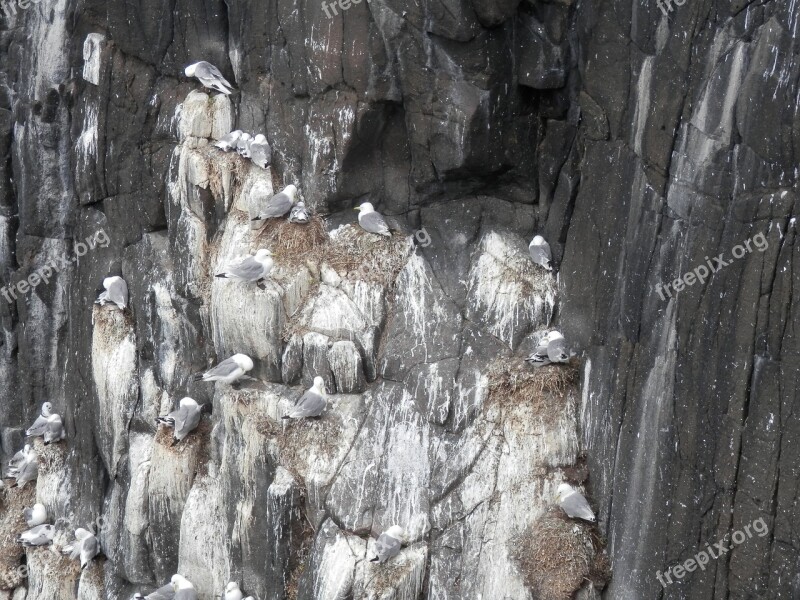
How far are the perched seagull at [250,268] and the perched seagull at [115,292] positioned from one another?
269 cm

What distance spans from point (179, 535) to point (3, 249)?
6.53 meters

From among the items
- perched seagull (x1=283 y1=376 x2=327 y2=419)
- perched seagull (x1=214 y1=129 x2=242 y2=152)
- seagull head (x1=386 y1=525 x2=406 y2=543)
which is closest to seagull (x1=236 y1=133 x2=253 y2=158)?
perched seagull (x1=214 y1=129 x2=242 y2=152)

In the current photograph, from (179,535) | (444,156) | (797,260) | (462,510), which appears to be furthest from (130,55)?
(797,260)

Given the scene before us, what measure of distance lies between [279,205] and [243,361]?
79.4 inches

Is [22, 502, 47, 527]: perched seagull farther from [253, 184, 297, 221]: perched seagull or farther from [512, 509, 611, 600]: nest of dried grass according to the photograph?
[512, 509, 611, 600]: nest of dried grass

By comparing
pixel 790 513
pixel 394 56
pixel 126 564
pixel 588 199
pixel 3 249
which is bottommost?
pixel 126 564

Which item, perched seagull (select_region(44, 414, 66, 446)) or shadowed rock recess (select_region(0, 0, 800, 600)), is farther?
perched seagull (select_region(44, 414, 66, 446))

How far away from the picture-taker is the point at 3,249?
56.7ft

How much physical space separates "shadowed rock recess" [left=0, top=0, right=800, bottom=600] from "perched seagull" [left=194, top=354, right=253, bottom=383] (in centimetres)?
28

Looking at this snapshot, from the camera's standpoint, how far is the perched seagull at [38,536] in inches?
621

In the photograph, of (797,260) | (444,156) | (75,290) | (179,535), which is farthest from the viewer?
(75,290)

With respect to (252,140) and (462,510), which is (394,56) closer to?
(252,140)

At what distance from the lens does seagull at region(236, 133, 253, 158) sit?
13680mm

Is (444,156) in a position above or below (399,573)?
above
